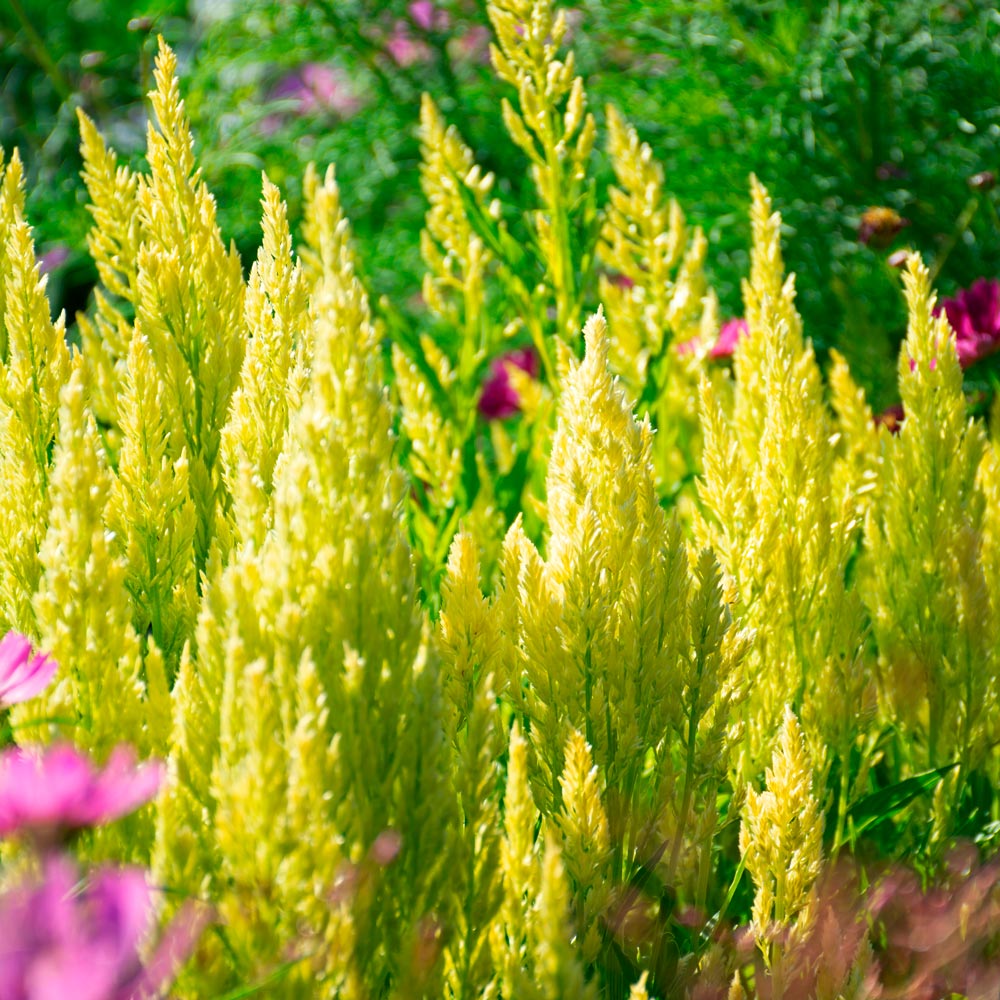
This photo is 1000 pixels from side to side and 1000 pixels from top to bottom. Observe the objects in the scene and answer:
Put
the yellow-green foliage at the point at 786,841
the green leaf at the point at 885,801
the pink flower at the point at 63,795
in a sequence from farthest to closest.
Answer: the green leaf at the point at 885,801 < the yellow-green foliage at the point at 786,841 < the pink flower at the point at 63,795

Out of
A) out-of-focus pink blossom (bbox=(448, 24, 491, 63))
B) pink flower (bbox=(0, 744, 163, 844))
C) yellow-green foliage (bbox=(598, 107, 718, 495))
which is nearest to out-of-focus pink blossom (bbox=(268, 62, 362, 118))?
out-of-focus pink blossom (bbox=(448, 24, 491, 63))

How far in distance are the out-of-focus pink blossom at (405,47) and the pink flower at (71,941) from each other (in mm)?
1916

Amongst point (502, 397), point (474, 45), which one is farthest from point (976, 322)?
point (474, 45)

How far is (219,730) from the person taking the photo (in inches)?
23.6

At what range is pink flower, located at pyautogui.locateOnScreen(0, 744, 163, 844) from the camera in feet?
1.59

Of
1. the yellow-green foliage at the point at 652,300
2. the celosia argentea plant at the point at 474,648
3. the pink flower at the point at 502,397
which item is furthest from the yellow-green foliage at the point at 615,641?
the pink flower at the point at 502,397

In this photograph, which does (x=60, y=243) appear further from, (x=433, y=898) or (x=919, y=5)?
(x=433, y=898)

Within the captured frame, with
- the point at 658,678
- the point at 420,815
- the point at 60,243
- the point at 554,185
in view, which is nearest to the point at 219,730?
the point at 420,815

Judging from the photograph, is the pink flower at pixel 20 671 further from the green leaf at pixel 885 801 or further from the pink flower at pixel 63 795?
the green leaf at pixel 885 801

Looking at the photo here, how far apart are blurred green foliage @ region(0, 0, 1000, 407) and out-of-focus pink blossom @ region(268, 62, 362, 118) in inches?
0.7

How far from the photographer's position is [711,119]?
2.02 metres

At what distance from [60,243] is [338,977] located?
2.02 meters

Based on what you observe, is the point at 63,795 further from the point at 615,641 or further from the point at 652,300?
the point at 652,300

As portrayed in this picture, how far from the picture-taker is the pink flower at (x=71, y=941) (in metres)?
0.38
